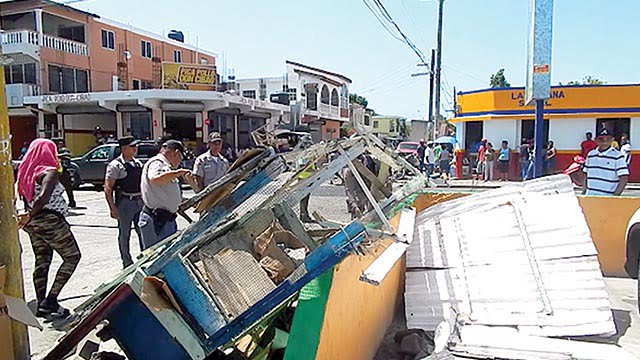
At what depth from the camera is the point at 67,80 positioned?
2561 cm

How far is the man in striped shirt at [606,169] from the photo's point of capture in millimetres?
6254

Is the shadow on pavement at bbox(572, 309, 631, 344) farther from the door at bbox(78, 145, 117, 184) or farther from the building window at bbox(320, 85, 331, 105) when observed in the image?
the building window at bbox(320, 85, 331, 105)

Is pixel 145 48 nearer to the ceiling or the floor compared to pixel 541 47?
nearer to the ceiling

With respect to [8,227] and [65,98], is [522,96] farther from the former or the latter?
[65,98]

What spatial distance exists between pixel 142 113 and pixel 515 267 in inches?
869

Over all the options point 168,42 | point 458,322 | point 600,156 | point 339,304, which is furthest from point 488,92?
point 168,42

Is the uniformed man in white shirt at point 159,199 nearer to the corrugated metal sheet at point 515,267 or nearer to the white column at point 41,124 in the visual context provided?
the corrugated metal sheet at point 515,267

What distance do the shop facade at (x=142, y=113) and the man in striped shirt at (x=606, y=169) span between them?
17896mm

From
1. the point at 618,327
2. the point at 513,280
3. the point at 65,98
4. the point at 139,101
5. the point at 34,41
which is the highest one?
the point at 34,41

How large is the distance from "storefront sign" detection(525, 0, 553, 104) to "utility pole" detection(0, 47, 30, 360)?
7.70 metres

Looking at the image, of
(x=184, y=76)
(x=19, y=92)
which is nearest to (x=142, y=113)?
(x=184, y=76)

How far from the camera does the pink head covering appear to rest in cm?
439

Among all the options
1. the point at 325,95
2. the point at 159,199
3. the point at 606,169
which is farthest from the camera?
the point at 325,95

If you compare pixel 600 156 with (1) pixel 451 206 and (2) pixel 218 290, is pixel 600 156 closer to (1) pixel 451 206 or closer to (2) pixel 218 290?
(1) pixel 451 206
